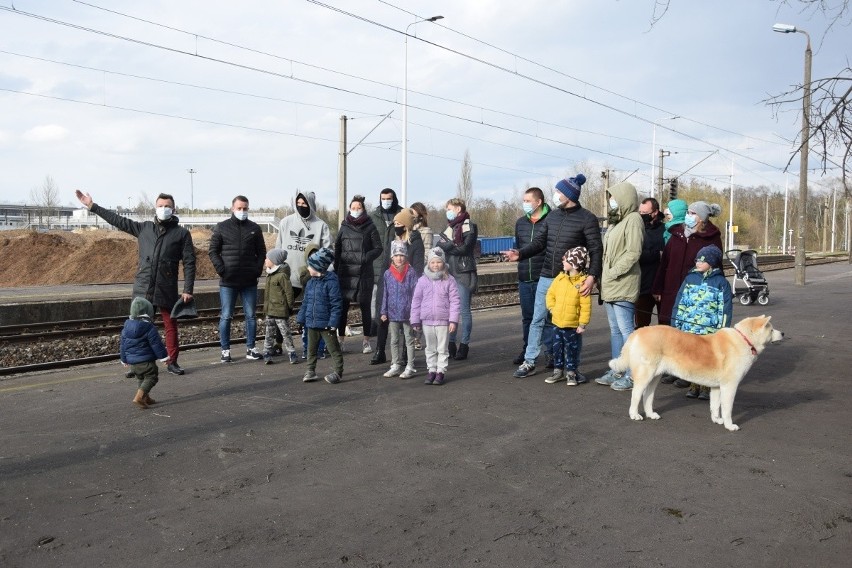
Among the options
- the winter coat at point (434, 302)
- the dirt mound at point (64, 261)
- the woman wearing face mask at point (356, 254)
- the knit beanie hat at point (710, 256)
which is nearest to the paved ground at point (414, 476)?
the winter coat at point (434, 302)

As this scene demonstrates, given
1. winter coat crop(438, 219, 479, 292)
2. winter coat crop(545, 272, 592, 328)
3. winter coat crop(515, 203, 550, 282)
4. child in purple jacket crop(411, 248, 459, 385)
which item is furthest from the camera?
winter coat crop(438, 219, 479, 292)

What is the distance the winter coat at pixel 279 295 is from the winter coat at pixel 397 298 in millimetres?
1328

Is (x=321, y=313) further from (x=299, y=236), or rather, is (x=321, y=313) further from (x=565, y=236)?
(x=565, y=236)

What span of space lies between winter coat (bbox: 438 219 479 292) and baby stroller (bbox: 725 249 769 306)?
10.4m

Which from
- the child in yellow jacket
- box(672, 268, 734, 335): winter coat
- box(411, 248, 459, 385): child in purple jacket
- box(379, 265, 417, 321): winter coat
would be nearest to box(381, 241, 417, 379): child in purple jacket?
box(379, 265, 417, 321): winter coat

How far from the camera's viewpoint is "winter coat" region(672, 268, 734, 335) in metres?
6.95

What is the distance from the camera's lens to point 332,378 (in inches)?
304

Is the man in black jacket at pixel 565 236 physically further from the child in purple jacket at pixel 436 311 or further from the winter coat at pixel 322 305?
Answer: the winter coat at pixel 322 305

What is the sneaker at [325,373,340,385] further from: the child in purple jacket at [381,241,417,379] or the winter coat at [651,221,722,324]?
the winter coat at [651,221,722,324]

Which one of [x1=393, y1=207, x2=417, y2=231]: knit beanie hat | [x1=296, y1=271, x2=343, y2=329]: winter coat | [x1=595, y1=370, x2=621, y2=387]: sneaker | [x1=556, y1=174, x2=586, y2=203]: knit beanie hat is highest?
[x1=556, y1=174, x2=586, y2=203]: knit beanie hat

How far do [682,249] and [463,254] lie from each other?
9.21ft

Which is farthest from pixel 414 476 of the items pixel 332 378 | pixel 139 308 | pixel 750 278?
pixel 750 278

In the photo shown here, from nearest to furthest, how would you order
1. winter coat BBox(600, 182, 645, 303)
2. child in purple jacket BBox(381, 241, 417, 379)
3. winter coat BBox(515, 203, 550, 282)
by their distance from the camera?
winter coat BBox(600, 182, 645, 303)
child in purple jacket BBox(381, 241, 417, 379)
winter coat BBox(515, 203, 550, 282)

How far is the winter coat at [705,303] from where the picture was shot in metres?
6.95
